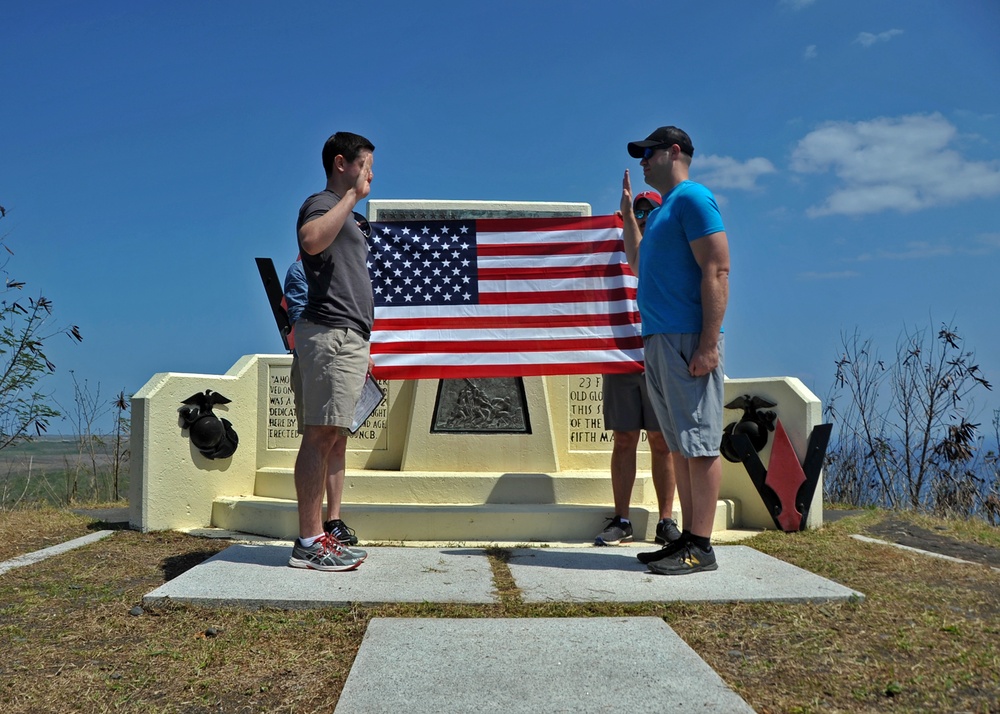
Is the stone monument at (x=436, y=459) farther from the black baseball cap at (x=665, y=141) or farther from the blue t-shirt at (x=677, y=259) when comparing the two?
the black baseball cap at (x=665, y=141)

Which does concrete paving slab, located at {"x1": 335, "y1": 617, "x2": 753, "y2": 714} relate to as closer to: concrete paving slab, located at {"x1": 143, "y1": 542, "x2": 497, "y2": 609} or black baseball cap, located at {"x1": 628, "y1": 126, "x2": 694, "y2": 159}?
concrete paving slab, located at {"x1": 143, "y1": 542, "x2": 497, "y2": 609}

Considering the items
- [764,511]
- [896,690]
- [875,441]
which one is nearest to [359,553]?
[896,690]

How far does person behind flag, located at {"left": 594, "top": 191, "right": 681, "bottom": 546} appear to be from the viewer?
4.36m

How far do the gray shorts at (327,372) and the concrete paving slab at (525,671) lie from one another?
1047 mm

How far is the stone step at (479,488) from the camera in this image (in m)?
5.44

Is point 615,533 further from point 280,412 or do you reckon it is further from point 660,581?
point 280,412

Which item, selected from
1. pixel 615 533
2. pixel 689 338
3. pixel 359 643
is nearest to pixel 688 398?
pixel 689 338

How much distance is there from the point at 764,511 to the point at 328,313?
134 inches

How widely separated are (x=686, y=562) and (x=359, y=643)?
1.49m

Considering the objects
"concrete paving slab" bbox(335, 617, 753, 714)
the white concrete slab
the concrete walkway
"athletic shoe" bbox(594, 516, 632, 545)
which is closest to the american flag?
"athletic shoe" bbox(594, 516, 632, 545)

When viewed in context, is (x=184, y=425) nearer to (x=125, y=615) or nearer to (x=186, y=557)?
(x=186, y=557)

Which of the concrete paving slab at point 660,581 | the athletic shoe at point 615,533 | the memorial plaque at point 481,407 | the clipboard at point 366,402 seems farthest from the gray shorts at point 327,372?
the memorial plaque at point 481,407

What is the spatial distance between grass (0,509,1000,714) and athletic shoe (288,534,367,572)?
59 centimetres

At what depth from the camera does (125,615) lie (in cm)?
296
